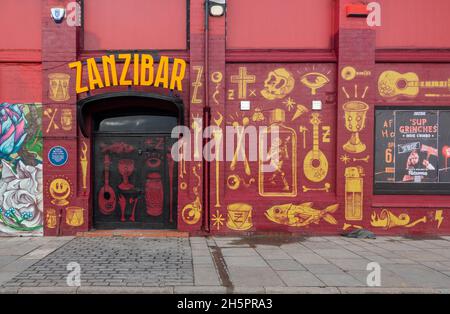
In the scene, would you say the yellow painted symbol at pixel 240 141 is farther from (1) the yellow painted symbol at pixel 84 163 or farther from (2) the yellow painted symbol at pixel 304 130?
(1) the yellow painted symbol at pixel 84 163

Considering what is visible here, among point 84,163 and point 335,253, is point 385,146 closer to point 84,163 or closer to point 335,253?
point 335,253

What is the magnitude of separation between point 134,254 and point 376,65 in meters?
7.11

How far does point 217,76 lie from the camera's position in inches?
337

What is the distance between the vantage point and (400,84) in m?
8.72

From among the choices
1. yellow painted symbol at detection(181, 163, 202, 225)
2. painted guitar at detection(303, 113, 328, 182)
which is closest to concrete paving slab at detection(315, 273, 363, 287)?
painted guitar at detection(303, 113, 328, 182)

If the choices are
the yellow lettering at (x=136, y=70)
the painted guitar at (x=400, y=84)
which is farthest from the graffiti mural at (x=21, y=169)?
the painted guitar at (x=400, y=84)

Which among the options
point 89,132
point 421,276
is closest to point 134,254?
point 89,132

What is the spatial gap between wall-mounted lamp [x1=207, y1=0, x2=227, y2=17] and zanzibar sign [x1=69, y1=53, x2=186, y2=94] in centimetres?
140

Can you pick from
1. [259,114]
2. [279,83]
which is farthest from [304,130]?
[279,83]

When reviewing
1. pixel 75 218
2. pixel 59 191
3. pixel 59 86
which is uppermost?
pixel 59 86

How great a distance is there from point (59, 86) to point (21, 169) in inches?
87.1

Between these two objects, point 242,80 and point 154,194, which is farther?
point 154,194

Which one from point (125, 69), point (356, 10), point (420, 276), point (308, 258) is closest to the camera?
point (420, 276)
